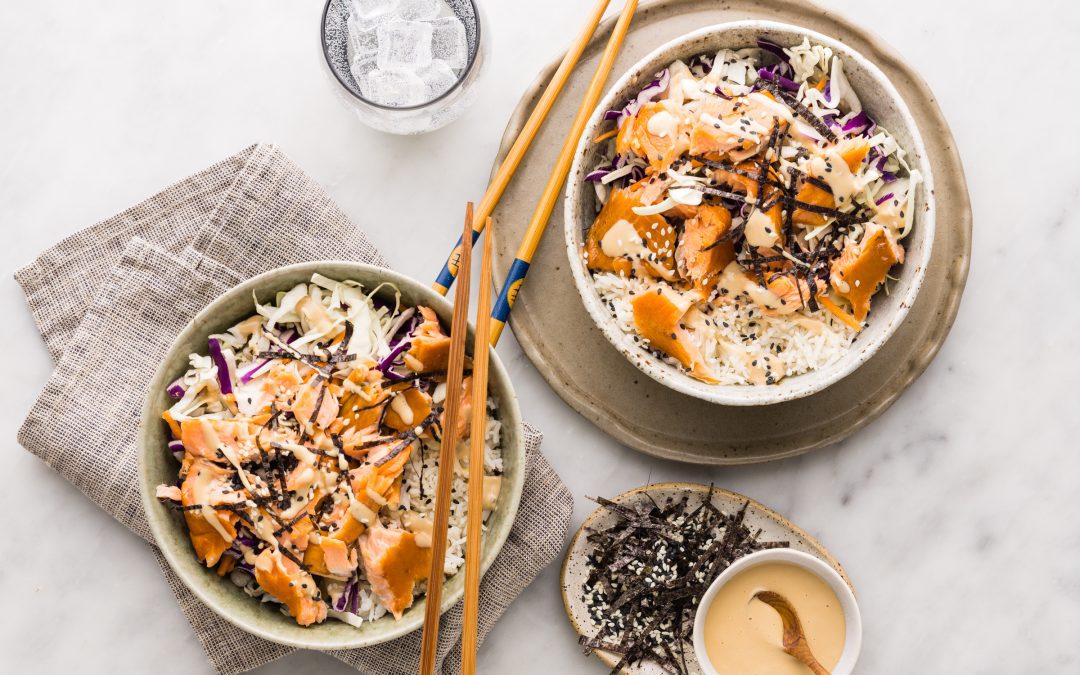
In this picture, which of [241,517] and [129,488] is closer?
[241,517]

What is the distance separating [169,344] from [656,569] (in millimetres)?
1524

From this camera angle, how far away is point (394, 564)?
201cm

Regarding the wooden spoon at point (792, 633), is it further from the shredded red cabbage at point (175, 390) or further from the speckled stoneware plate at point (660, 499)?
the shredded red cabbage at point (175, 390)

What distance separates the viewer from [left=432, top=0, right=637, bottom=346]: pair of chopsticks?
2418 millimetres

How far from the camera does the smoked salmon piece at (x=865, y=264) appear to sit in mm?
2125

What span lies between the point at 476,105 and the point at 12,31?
4.76ft

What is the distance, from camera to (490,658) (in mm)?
2574

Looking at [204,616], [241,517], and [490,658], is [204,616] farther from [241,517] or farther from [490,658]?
[490,658]

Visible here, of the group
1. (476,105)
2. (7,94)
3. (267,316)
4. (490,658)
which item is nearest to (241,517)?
(267,316)

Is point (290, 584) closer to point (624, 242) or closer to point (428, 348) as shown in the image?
point (428, 348)

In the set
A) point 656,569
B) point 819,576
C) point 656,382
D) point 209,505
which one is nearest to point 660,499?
point 656,569

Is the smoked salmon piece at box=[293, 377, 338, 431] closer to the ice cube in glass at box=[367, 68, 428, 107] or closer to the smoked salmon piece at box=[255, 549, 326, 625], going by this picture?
the smoked salmon piece at box=[255, 549, 326, 625]

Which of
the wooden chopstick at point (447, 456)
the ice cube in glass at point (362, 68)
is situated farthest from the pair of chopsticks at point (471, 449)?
the ice cube in glass at point (362, 68)

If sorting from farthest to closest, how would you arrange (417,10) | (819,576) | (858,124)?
(417,10) < (819,576) < (858,124)
